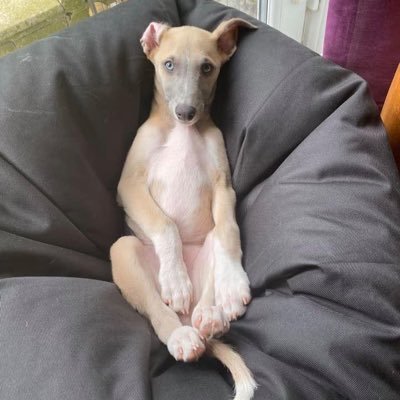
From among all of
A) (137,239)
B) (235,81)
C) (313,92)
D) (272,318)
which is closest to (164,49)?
(235,81)

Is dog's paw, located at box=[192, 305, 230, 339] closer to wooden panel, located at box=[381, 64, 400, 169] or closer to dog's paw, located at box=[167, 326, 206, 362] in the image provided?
dog's paw, located at box=[167, 326, 206, 362]

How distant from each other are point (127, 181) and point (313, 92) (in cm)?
67

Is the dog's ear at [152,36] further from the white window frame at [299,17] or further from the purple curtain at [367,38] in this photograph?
the white window frame at [299,17]

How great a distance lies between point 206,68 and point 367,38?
74 cm

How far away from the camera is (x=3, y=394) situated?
36.2 inches

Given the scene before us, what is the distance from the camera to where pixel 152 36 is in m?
1.55

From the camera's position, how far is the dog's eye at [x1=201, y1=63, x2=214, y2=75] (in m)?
1.52

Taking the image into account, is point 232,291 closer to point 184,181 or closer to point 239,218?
point 239,218

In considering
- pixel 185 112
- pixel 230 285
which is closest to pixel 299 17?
pixel 185 112

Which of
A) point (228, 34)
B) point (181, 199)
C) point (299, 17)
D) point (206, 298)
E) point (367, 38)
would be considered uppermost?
point (228, 34)

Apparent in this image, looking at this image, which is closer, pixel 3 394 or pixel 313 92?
pixel 3 394

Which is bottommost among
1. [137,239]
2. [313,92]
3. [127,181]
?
[137,239]

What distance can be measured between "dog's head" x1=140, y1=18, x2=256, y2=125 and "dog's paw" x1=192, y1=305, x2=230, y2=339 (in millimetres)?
613

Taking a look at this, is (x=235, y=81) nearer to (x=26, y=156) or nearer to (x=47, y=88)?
(x=47, y=88)
